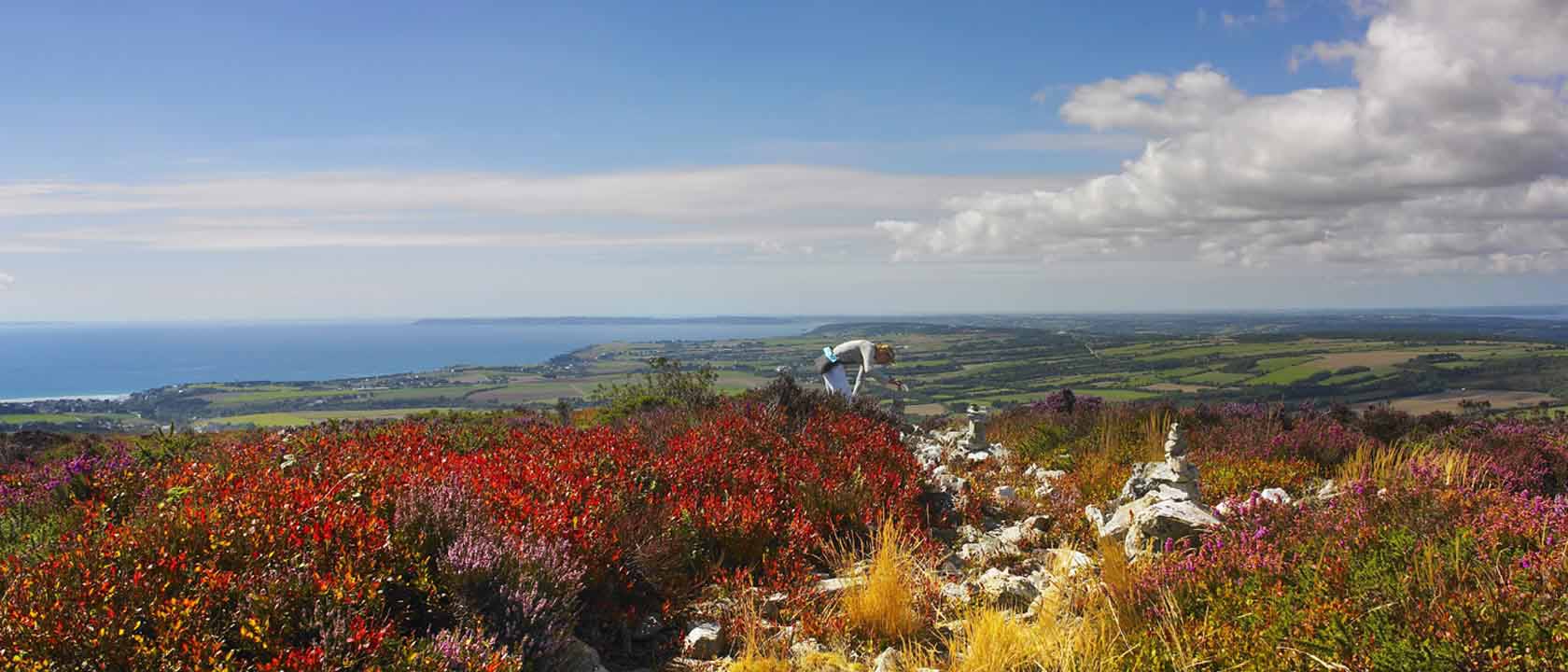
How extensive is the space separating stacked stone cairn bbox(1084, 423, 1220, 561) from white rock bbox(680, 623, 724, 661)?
2.83 meters

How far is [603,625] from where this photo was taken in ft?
15.3

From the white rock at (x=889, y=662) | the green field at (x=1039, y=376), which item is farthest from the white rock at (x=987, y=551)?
the green field at (x=1039, y=376)

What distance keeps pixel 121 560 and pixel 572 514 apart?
2276 mm

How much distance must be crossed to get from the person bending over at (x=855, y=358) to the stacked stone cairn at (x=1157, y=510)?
19.7ft

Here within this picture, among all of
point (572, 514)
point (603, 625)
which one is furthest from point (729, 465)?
point (603, 625)

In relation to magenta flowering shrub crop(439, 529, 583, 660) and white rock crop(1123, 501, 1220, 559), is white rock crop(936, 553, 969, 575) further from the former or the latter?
magenta flowering shrub crop(439, 529, 583, 660)

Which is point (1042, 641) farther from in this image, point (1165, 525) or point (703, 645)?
point (1165, 525)

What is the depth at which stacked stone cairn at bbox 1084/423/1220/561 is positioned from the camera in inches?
223

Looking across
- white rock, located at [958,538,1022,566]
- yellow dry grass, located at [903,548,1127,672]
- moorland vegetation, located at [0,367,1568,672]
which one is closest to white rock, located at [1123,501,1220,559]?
moorland vegetation, located at [0,367,1568,672]

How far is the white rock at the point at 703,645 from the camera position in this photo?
4449 millimetres

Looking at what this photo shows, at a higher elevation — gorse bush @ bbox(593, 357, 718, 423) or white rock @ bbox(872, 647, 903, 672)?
gorse bush @ bbox(593, 357, 718, 423)

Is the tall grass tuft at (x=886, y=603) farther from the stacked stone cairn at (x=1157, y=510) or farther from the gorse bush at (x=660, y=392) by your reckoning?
the gorse bush at (x=660, y=392)

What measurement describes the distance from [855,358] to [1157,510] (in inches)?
349

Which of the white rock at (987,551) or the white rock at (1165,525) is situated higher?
the white rock at (1165,525)
